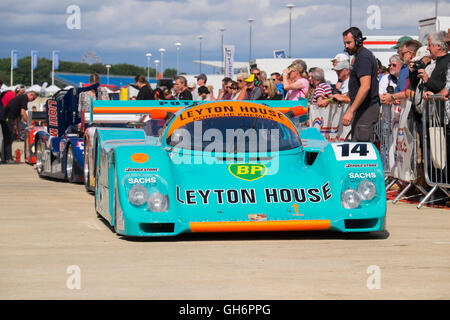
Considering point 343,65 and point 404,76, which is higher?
point 343,65

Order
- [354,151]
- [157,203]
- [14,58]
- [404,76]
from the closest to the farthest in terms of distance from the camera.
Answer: [157,203], [354,151], [404,76], [14,58]

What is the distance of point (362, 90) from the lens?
8.81 m

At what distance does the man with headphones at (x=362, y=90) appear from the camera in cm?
888

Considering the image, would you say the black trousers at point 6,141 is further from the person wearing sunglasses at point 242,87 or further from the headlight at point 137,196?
the headlight at point 137,196

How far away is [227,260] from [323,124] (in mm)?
7109

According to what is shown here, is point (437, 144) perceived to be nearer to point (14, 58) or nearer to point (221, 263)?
point (221, 263)

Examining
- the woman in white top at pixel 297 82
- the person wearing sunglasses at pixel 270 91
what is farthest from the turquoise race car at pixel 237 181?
the person wearing sunglasses at pixel 270 91

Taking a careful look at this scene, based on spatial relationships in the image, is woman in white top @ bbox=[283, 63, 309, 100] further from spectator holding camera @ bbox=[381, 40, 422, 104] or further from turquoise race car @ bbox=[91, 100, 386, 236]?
turquoise race car @ bbox=[91, 100, 386, 236]

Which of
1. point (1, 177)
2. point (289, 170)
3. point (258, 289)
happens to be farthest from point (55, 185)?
point (258, 289)

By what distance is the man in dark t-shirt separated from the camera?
18.4 metres

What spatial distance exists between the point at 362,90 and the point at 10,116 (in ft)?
40.1

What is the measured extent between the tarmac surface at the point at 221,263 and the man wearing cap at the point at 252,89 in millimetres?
5904

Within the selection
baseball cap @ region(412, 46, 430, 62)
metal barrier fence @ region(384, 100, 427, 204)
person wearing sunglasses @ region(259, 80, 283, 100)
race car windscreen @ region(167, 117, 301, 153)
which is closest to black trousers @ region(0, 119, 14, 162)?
person wearing sunglasses @ region(259, 80, 283, 100)

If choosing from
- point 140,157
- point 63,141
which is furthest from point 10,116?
point 140,157
